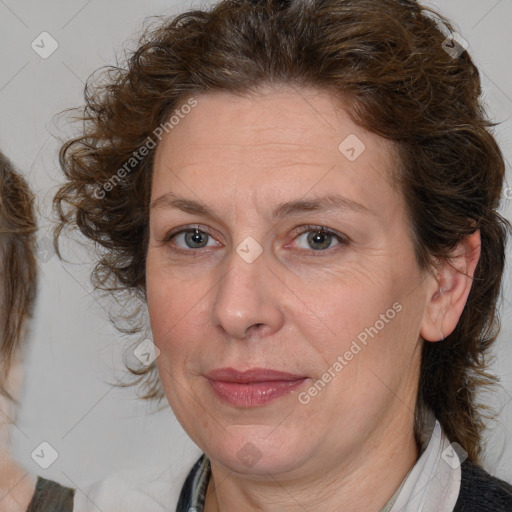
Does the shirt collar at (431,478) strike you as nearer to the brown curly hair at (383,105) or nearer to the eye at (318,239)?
the brown curly hair at (383,105)

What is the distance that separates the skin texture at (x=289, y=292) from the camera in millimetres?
1776

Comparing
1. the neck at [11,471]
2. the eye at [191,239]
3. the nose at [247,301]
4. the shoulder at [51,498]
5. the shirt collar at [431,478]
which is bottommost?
the shirt collar at [431,478]

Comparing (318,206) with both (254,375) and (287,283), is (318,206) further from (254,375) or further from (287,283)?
(254,375)

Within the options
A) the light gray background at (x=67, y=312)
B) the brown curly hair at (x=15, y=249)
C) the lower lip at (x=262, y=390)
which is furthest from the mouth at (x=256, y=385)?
the brown curly hair at (x=15, y=249)

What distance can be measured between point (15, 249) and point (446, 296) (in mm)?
1260

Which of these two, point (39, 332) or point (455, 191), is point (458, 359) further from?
point (39, 332)

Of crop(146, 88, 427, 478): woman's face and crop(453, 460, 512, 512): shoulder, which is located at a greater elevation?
crop(146, 88, 427, 478): woman's face

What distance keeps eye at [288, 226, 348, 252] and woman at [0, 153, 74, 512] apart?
1133 mm

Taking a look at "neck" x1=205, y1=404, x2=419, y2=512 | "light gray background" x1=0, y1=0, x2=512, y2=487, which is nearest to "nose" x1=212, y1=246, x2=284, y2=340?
"neck" x1=205, y1=404, x2=419, y2=512

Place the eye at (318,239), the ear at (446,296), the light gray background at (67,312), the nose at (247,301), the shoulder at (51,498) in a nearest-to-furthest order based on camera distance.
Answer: the nose at (247,301) < the eye at (318,239) < the ear at (446,296) < the shoulder at (51,498) < the light gray background at (67,312)

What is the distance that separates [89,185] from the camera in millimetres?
2395

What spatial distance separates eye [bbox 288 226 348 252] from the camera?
6.00 ft

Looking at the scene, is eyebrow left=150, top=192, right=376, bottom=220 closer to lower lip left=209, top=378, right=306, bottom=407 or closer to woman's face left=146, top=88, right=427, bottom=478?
woman's face left=146, top=88, right=427, bottom=478

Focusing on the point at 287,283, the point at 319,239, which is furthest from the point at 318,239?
the point at 287,283
